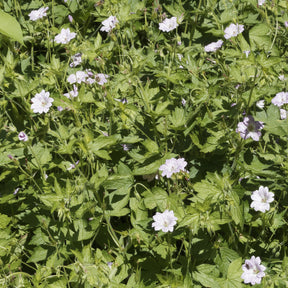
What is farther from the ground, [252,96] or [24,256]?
[252,96]

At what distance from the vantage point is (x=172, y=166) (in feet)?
7.55

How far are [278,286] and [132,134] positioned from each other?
1.13 m

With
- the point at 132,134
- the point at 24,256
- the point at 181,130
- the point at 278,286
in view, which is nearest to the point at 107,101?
the point at 132,134

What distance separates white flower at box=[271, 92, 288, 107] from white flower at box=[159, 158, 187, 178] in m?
0.63

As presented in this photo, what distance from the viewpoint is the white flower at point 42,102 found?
272cm

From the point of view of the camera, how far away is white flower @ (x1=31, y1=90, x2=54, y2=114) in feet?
8.93

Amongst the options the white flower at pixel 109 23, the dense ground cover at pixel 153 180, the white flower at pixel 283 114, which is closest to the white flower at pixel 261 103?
the dense ground cover at pixel 153 180

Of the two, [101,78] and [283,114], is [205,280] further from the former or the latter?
[101,78]

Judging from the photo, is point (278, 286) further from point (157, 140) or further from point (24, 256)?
point (24, 256)

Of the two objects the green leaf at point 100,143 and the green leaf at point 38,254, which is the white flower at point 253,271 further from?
the green leaf at point 38,254

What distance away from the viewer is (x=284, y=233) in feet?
7.99

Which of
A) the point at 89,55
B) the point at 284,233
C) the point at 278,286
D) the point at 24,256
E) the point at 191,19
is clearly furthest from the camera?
the point at 191,19

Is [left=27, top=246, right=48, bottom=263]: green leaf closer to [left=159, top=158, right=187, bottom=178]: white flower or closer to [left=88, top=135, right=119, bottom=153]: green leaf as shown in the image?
[left=88, top=135, right=119, bottom=153]: green leaf

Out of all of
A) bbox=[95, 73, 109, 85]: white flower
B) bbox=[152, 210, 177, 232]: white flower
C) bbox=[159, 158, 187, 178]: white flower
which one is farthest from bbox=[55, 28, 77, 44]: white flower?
bbox=[152, 210, 177, 232]: white flower
